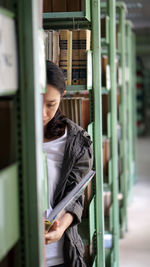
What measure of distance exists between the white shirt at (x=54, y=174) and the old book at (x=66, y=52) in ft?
1.83

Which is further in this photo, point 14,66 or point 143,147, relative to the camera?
point 143,147

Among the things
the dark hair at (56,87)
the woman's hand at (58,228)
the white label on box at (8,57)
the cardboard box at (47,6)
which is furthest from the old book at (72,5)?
the white label on box at (8,57)

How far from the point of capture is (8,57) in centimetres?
120

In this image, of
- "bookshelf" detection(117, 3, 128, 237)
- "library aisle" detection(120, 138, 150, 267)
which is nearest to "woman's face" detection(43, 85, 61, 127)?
"library aisle" detection(120, 138, 150, 267)

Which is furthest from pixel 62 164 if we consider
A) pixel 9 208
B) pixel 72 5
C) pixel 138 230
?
pixel 138 230

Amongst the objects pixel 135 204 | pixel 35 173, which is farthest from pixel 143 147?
pixel 35 173

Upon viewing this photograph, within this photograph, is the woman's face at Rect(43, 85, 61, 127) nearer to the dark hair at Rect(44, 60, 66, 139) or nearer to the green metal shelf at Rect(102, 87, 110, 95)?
the dark hair at Rect(44, 60, 66, 139)

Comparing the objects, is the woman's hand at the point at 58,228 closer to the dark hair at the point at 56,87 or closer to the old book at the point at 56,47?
the dark hair at the point at 56,87

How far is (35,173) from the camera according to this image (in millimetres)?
1321

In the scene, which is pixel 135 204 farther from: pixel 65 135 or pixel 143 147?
pixel 143 147

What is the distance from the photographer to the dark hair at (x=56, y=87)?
5.98ft

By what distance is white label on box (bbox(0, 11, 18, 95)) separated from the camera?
115 centimetres

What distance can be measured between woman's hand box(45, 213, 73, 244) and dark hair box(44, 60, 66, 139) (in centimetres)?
35

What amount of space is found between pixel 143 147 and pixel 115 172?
330 inches
